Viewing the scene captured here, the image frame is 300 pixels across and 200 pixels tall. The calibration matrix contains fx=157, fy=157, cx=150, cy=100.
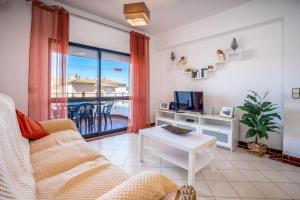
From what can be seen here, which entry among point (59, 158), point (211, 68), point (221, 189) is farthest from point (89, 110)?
point (221, 189)

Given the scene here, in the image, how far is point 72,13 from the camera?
2.97 metres

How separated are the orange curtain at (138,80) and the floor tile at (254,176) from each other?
8.16 feet

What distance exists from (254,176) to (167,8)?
3041 millimetres

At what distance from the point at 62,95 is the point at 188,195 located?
2737mm

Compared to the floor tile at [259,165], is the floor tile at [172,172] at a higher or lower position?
lower

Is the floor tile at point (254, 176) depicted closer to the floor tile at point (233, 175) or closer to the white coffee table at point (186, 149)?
the floor tile at point (233, 175)

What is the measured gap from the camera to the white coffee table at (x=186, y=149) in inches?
68.6

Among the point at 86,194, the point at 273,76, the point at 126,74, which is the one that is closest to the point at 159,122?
the point at 126,74

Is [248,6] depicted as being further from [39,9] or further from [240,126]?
[39,9]

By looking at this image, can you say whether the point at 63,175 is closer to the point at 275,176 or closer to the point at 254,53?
the point at 275,176

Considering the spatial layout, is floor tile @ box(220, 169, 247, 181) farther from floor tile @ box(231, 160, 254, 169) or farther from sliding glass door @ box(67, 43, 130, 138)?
sliding glass door @ box(67, 43, 130, 138)

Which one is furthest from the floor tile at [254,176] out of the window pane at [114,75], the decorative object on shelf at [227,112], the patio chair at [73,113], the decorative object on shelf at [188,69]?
the patio chair at [73,113]

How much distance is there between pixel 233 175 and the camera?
6.63 ft

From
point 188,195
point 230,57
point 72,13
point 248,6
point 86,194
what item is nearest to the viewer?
point 188,195
